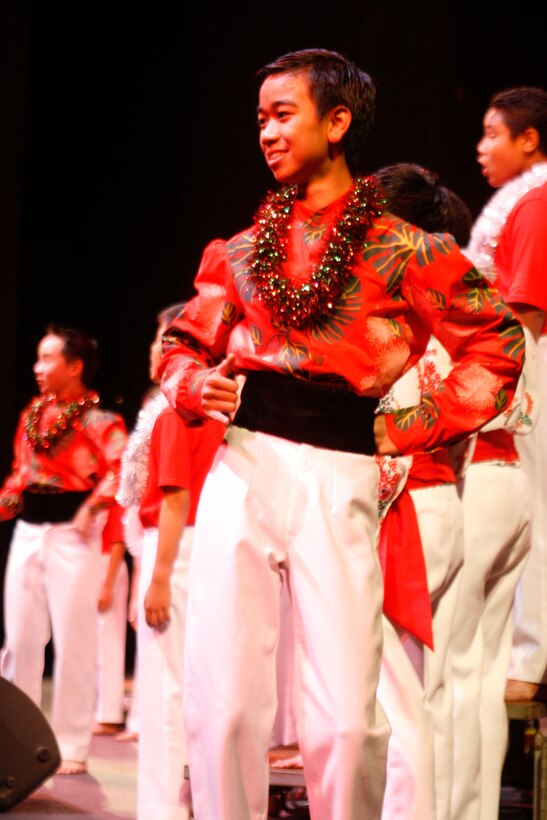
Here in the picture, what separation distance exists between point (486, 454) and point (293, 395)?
92 centimetres

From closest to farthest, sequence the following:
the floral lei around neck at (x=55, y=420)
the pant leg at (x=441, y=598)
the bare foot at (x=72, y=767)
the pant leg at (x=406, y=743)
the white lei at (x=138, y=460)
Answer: the pant leg at (x=406, y=743)
the pant leg at (x=441, y=598)
the white lei at (x=138, y=460)
the bare foot at (x=72, y=767)
the floral lei around neck at (x=55, y=420)

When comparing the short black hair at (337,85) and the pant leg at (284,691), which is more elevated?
the short black hair at (337,85)

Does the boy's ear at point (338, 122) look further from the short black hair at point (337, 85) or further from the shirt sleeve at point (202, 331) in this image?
the shirt sleeve at point (202, 331)

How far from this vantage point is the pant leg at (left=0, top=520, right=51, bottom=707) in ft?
15.7

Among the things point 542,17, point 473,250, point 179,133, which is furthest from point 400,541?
point 179,133

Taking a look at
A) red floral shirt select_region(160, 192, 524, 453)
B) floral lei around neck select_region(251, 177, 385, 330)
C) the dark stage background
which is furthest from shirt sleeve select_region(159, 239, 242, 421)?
the dark stage background

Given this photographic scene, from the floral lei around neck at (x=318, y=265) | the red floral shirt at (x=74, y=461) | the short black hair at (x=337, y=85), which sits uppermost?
the short black hair at (x=337, y=85)

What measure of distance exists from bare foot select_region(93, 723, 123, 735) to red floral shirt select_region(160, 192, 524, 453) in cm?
407

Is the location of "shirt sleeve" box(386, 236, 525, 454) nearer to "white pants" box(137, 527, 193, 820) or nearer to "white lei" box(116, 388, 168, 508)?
"white pants" box(137, 527, 193, 820)

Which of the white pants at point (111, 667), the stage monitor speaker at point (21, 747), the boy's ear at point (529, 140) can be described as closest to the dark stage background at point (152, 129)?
the white pants at point (111, 667)

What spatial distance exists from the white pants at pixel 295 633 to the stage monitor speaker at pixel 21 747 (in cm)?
55

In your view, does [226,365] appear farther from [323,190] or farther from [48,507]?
[48,507]

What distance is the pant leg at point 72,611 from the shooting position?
4.88 m

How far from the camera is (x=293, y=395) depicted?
2.06 m
